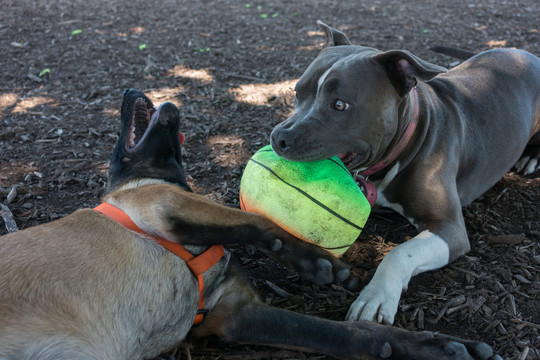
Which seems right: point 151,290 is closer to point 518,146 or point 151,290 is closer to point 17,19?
point 518,146

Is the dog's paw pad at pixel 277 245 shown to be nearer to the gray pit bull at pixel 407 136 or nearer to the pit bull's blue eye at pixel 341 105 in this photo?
the gray pit bull at pixel 407 136

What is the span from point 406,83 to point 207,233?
1607 millimetres

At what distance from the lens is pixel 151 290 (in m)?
2.53

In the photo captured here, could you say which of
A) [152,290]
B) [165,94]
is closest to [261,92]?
[165,94]

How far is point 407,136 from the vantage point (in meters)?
3.31

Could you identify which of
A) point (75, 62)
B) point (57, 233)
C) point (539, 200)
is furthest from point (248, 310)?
point (75, 62)

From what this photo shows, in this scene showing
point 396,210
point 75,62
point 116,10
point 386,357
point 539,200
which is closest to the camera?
point 386,357

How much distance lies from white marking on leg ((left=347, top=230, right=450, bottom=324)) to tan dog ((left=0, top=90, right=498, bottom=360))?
0.13 metres

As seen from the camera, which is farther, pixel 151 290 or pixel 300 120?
pixel 300 120

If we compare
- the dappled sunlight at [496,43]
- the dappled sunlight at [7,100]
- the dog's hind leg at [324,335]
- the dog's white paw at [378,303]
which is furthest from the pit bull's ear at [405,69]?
the dappled sunlight at [496,43]

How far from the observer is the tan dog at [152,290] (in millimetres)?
2242

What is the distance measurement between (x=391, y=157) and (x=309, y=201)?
3.08 feet

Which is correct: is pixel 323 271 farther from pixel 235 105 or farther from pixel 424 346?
pixel 235 105

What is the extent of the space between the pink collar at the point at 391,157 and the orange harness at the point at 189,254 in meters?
1.26
